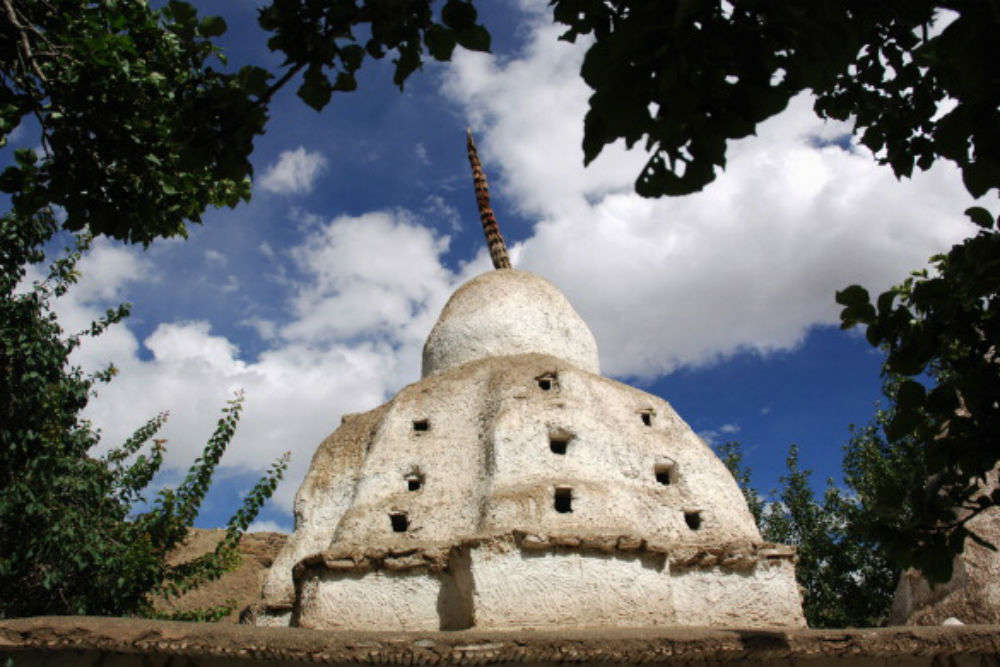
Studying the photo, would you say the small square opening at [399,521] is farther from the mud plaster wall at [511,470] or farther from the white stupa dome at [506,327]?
the white stupa dome at [506,327]

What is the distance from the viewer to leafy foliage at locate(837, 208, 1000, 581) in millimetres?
2994

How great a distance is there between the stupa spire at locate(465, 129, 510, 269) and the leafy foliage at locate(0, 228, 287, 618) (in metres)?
8.77

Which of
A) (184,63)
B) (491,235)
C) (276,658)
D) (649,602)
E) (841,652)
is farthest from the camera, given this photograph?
(491,235)

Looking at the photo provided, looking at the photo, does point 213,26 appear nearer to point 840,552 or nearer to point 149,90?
point 149,90

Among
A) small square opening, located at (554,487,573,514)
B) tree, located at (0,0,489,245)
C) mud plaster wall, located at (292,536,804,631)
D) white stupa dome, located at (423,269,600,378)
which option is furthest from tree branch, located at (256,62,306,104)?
white stupa dome, located at (423,269,600,378)

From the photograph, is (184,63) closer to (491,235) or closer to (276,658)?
(276,658)

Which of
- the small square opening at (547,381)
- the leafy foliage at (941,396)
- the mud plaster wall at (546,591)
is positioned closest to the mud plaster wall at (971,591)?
the mud plaster wall at (546,591)

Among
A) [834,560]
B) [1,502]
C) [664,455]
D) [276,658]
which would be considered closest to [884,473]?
[834,560]

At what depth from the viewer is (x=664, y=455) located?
11.7m

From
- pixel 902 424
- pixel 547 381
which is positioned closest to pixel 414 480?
pixel 547 381

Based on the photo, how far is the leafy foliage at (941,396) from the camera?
299 centimetres

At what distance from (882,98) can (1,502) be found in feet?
31.1

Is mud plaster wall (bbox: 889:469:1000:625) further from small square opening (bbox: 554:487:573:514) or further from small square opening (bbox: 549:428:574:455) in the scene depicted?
small square opening (bbox: 549:428:574:455)

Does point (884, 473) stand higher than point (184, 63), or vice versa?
point (884, 473)
